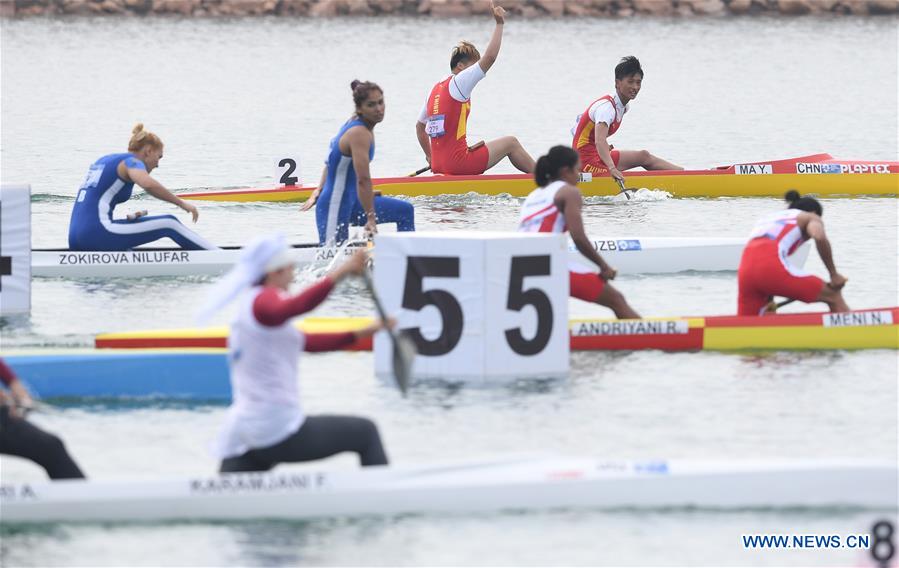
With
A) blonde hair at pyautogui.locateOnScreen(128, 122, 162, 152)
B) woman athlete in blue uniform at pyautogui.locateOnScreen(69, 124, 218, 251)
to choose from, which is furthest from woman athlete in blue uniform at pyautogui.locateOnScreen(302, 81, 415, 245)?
blonde hair at pyautogui.locateOnScreen(128, 122, 162, 152)

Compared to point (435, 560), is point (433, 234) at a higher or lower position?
higher

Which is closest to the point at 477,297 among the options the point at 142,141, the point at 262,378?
the point at 262,378

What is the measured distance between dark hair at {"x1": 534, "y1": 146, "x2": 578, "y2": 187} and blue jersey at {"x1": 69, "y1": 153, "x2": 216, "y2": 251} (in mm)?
3889

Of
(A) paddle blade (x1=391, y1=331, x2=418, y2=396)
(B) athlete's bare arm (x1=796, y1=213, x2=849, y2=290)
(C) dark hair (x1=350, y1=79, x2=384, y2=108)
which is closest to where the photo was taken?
(A) paddle blade (x1=391, y1=331, x2=418, y2=396)

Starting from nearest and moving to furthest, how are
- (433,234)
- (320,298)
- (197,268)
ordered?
(320,298)
(433,234)
(197,268)

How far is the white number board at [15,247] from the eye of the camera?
12.2 meters

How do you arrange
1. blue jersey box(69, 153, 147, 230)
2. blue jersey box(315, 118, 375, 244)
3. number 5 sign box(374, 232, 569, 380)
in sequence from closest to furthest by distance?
number 5 sign box(374, 232, 569, 380) → blue jersey box(315, 118, 375, 244) → blue jersey box(69, 153, 147, 230)

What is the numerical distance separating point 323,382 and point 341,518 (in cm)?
276

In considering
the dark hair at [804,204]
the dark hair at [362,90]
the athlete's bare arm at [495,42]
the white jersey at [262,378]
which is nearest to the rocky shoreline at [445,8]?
the athlete's bare arm at [495,42]

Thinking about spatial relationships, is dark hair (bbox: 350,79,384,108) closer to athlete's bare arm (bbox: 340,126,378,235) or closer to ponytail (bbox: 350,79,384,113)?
ponytail (bbox: 350,79,384,113)

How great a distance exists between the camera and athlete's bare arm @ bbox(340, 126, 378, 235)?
44.6ft

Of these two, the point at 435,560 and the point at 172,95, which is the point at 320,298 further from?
the point at 172,95

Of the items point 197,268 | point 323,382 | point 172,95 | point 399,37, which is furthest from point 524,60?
point 323,382

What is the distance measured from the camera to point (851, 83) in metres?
39.9
